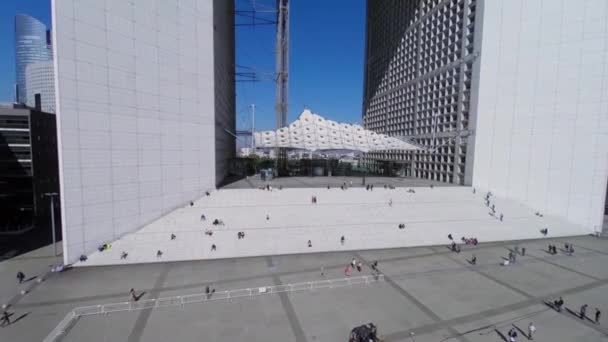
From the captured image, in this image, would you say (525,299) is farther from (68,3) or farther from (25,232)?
(25,232)

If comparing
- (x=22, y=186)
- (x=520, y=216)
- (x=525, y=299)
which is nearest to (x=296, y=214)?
(x=525, y=299)

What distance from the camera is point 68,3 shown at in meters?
18.4

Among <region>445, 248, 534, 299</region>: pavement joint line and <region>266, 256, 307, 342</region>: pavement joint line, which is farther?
<region>445, 248, 534, 299</region>: pavement joint line

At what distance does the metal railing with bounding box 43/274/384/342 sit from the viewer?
39.8 feet

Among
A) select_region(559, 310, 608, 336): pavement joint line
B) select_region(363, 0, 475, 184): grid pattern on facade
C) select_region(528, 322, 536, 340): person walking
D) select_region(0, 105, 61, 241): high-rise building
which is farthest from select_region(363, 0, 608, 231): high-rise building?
select_region(0, 105, 61, 241): high-rise building

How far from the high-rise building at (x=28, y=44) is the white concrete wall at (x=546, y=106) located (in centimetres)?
17647

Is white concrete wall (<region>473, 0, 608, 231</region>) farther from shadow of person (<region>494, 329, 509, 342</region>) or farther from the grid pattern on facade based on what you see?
shadow of person (<region>494, 329, 509, 342</region>)

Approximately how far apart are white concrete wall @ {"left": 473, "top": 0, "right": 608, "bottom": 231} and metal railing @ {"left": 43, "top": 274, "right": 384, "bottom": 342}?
25.1m

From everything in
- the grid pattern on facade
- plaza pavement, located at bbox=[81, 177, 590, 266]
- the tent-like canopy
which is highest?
the grid pattern on facade

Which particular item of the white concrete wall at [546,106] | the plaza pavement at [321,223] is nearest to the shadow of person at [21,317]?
the plaza pavement at [321,223]

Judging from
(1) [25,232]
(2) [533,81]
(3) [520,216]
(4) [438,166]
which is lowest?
(1) [25,232]

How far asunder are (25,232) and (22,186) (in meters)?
5.94

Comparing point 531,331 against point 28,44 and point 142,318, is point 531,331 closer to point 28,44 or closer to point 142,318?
point 142,318

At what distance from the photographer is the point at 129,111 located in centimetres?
2114
